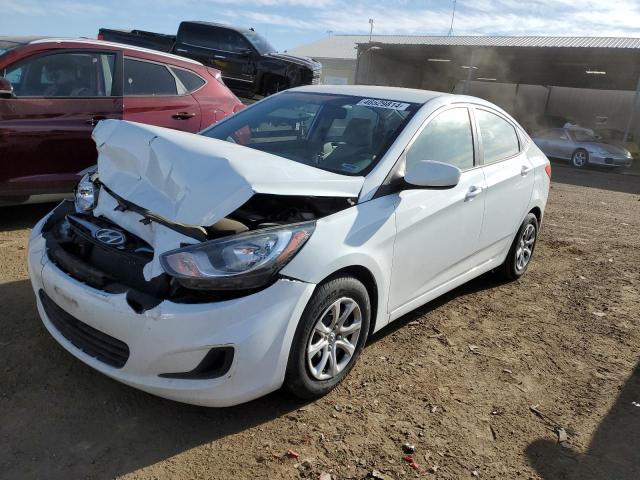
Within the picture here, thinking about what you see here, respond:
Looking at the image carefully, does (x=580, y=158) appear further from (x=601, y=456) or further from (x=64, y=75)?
(x=601, y=456)

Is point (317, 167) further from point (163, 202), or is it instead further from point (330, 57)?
point (330, 57)

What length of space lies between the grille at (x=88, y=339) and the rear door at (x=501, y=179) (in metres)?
2.77

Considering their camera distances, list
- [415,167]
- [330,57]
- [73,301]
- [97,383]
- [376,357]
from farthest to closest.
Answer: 1. [330,57]
2. [376,357]
3. [415,167]
4. [97,383]
5. [73,301]

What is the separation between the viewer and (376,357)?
3.52 m

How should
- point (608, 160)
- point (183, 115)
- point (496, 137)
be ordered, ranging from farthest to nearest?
1. point (608, 160)
2. point (183, 115)
3. point (496, 137)

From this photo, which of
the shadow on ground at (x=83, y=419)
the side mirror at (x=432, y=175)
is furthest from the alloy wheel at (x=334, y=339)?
the side mirror at (x=432, y=175)

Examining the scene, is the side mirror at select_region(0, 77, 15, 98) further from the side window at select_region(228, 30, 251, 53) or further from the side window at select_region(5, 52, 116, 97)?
the side window at select_region(228, 30, 251, 53)

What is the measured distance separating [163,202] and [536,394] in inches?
97.2

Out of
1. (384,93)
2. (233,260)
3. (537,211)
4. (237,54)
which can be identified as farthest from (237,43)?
(233,260)

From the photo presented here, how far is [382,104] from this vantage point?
3713mm

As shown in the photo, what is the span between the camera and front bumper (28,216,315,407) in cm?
242

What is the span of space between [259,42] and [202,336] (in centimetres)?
1216

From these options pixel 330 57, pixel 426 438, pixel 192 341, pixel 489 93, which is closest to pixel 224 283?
pixel 192 341

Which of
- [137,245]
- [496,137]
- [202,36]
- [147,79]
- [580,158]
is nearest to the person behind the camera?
[137,245]
